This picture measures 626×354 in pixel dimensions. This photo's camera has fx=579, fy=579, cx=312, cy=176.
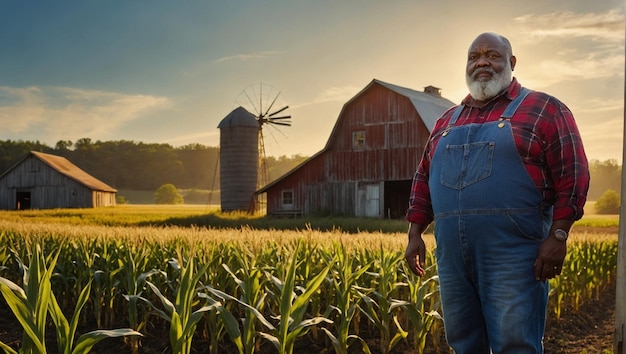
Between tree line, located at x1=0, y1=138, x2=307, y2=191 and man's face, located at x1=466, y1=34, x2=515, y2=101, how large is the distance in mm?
77878

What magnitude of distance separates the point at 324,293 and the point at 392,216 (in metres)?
23.7

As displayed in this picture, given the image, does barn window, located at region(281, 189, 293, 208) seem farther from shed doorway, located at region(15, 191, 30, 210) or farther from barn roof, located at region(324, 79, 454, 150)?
shed doorway, located at region(15, 191, 30, 210)

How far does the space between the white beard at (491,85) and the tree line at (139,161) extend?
77.9m

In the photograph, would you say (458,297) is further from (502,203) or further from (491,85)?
(491,85)

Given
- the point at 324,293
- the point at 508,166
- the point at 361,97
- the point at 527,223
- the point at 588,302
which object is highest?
the point at 361,97

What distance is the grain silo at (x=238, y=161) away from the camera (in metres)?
34.7

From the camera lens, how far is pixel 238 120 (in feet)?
118

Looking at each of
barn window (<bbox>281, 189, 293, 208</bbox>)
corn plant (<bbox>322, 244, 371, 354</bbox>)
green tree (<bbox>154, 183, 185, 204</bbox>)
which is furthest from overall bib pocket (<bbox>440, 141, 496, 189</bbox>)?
green tree (<bbox>154, 183, 185, 204</bbox>)

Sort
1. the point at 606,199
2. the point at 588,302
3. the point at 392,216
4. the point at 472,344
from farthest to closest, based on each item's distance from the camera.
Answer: the point at 606,199
the point at 392,216
the point at 588,302
the point at 472,344

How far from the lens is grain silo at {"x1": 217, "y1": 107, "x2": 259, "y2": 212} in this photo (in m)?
34.7

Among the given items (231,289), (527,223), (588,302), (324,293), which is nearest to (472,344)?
A: (527,223)

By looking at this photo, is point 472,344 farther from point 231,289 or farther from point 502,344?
point 231,289

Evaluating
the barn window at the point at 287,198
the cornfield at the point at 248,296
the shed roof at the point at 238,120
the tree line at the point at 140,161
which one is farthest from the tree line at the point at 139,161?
the cornfield at the point at 248,296

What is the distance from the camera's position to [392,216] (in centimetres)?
2962
